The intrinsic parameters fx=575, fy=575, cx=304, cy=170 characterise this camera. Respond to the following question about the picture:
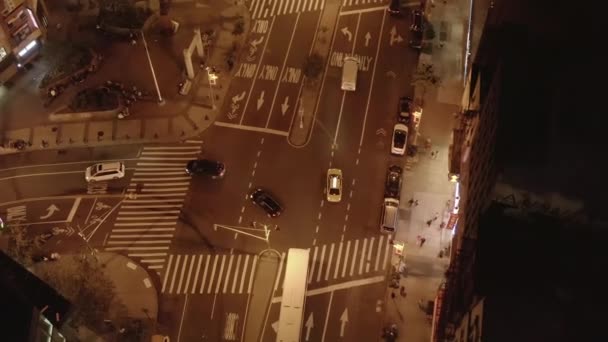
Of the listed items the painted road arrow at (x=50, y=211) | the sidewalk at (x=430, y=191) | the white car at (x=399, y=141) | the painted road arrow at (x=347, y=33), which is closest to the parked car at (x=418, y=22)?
the sidewalk at (x=430, y=191)

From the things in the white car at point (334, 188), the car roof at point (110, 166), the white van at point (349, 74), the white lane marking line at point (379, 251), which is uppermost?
the white van at point (349, 74)

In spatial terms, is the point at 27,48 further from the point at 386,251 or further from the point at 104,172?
the point at 386,251

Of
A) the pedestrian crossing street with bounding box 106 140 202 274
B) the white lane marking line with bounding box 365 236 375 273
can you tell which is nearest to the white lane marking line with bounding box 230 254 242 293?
the pedestrian crossing street with bounding box 106 140 202 274

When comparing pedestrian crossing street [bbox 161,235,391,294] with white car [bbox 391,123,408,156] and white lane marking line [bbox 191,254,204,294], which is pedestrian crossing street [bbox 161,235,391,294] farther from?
white car [bbox 391,123,408,156]

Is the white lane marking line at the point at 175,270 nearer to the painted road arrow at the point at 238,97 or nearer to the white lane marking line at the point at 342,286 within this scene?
the white lane marking line at the point at 342,286

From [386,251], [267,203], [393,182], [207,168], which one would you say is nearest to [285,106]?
[207,168]
